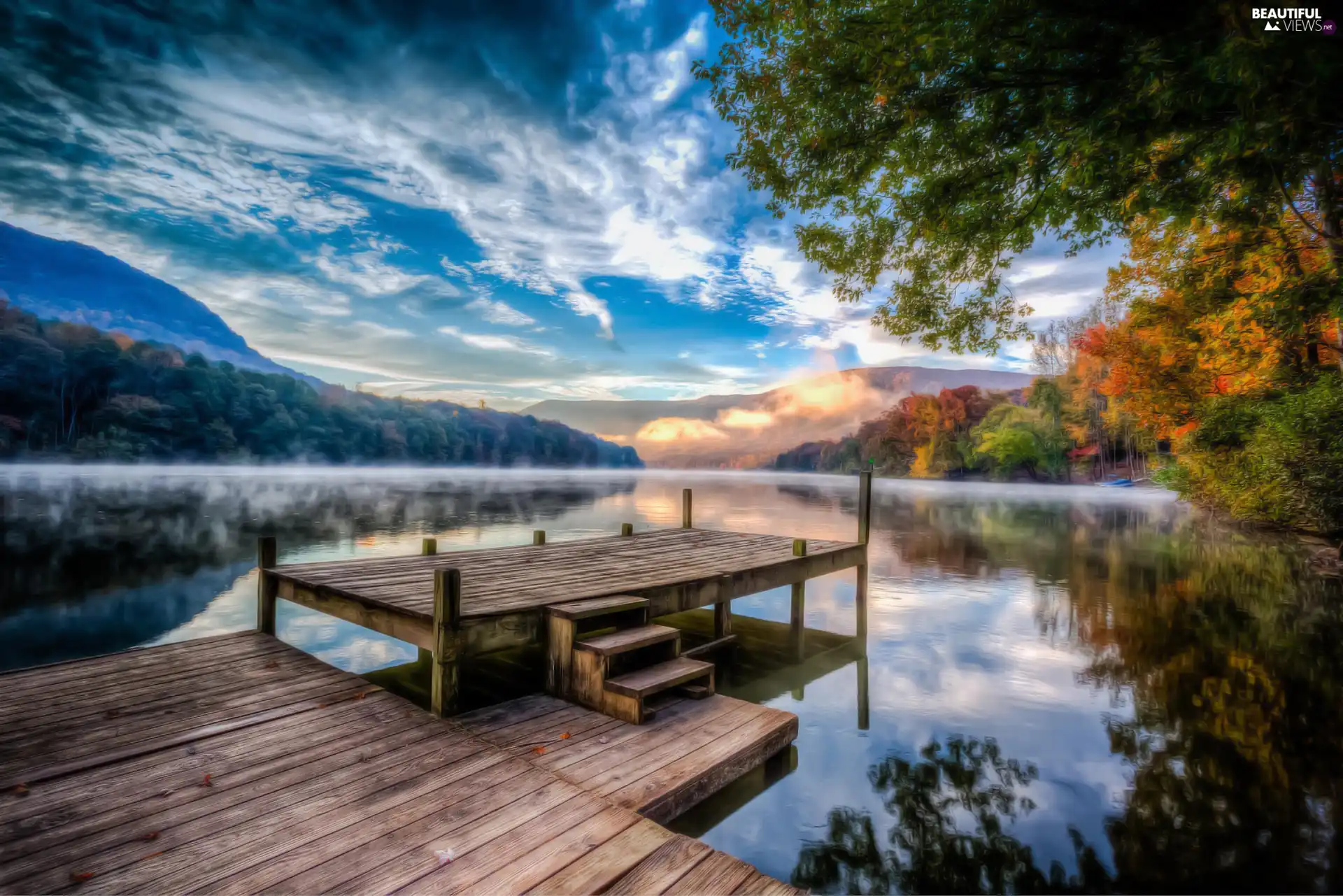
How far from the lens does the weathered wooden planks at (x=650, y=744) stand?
12.1 ft

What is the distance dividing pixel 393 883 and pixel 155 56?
165 ft

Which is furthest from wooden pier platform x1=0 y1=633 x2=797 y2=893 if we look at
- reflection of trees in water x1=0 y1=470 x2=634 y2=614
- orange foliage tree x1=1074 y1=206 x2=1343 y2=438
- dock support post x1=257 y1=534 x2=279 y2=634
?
reflection of trees in water x1=0 y1=470 x2=634 y2=614

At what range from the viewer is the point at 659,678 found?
196 inches

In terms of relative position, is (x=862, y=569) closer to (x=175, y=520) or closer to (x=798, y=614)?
(x=798, y=614)

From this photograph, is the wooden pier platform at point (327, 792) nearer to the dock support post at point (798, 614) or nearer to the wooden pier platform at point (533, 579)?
the wooden pier platform at point (533, 579)

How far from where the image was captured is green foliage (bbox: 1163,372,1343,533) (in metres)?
13.8

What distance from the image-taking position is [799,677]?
8.54 metres

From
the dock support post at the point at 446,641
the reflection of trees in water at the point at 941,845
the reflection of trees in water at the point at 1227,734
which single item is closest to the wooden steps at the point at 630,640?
the dock support post at the point at 446,641

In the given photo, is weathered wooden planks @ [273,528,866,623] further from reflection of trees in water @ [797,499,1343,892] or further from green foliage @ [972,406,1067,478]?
green foliage @ [972,406,1067,478]

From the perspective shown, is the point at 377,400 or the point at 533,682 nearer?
the point at 533,682

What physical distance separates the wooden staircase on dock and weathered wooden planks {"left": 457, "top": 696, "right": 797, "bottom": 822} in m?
0.12

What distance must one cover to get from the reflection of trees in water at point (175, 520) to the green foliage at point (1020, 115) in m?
17.5

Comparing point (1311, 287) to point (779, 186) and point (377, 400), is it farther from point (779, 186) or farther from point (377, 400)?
point (377, 400)

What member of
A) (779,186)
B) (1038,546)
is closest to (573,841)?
(779,186)
